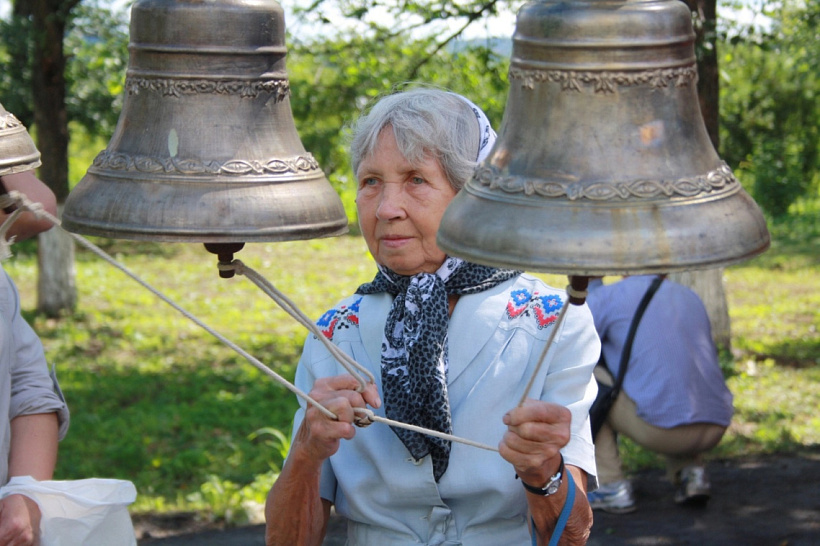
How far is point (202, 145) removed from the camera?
72.0 inches

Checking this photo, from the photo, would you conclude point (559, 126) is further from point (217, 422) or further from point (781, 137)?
point (781, 137)

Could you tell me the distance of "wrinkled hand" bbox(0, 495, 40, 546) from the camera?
252 centimetres

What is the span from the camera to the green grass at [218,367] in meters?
5.96

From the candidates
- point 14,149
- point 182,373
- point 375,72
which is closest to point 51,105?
point 182,373

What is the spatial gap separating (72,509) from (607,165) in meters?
1.82

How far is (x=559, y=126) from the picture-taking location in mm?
1497

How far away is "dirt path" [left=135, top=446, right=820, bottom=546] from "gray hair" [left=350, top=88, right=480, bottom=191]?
2895 mm

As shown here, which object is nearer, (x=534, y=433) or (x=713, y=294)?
(x=534, y=433)

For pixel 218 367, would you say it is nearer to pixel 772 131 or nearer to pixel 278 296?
pixel 278 296

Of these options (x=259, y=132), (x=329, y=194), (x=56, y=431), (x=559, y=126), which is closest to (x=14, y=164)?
(x=259, y=132)

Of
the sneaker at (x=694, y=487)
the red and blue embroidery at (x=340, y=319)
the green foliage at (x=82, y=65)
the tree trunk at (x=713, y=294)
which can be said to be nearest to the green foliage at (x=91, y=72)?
the green foliage at (x=82, y=65)

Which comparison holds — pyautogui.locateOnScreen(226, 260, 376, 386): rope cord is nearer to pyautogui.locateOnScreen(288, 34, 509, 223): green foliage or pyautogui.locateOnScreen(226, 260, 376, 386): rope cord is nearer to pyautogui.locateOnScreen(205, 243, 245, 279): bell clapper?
pyautogui.locateOnScreen(205, 243, 245, 279): bell clapper

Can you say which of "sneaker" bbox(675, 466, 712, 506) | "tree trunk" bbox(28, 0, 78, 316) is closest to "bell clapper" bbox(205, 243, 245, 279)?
"sneaker" bbox(675, 466, 712, 506)

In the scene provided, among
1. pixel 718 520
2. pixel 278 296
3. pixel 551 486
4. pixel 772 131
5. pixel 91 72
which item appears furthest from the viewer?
pixel 772 131
